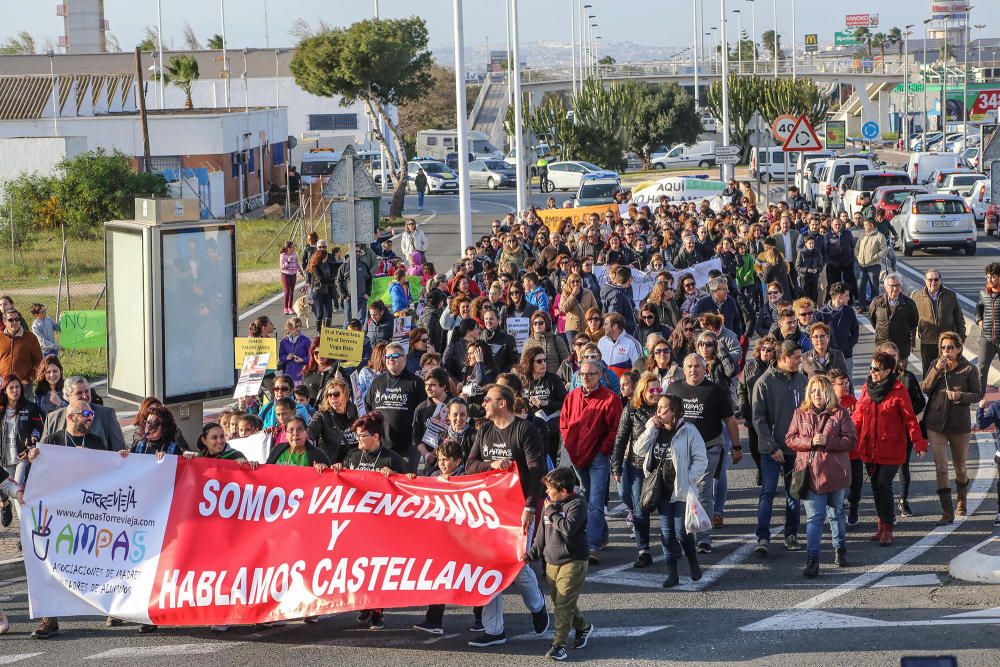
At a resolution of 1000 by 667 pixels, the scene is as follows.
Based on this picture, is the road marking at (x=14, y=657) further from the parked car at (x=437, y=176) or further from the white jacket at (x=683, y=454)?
the parked car at (x=437, y=176)

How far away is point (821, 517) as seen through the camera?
35.1ft

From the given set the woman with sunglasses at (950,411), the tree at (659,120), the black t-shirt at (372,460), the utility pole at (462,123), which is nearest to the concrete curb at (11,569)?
the black t-shirt at (372,460)

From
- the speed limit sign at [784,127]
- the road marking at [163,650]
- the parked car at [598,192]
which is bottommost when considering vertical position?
the road marking at [163,650]

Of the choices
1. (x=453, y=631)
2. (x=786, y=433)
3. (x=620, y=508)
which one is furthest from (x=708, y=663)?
(x=620, y=508)

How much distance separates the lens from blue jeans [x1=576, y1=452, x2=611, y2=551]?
11.4 meters

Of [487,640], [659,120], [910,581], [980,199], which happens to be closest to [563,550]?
[487,640]

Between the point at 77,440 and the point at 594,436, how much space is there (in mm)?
4007

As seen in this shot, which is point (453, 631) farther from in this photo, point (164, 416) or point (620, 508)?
point (620, 508)

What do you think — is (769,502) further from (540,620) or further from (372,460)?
(372,460)

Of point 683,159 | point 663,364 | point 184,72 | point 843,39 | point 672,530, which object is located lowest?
point 672,530

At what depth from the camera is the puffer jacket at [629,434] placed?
11039 mm

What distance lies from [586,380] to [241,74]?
82968 mm

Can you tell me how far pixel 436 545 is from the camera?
30.9 feet

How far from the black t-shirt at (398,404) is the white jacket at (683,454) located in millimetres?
2364
